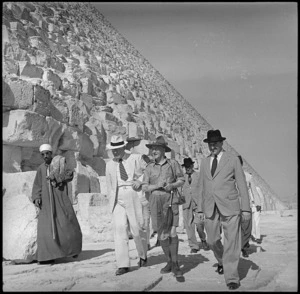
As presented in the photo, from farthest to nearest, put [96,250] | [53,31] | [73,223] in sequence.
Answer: [53,31]
[96,250]
[73,223]

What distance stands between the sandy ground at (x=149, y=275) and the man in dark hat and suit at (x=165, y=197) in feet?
0.89

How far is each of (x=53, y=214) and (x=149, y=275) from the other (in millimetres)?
1594

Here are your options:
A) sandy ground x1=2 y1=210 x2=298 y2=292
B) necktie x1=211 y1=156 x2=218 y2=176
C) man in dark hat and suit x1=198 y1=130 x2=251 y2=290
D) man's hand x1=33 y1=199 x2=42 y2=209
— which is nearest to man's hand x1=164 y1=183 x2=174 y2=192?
man in dark hat and suit x1=198 y1=130 x2=251 y2=290

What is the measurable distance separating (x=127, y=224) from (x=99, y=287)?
4.31ft

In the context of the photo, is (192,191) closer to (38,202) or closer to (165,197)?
(165,197)

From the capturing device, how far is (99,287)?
4395 mm

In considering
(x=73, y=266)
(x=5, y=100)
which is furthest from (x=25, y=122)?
(x=73, y=266)

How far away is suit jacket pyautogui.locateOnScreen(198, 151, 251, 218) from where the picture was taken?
15.5 ft

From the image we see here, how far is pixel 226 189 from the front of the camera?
479cm

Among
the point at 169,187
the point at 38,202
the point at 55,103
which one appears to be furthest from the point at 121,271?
the point at 55,103

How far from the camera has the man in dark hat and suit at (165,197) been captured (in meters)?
5.16

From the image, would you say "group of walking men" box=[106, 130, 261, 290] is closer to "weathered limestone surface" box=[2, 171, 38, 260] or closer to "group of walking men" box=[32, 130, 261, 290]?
"group of walking men" box=[32, 130, 261, 290]

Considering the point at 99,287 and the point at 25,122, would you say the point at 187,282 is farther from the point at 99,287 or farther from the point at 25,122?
the point at 25,122

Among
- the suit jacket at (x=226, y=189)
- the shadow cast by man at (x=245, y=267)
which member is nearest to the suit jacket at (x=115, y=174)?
the suit jacket at (x=226, y=189)
